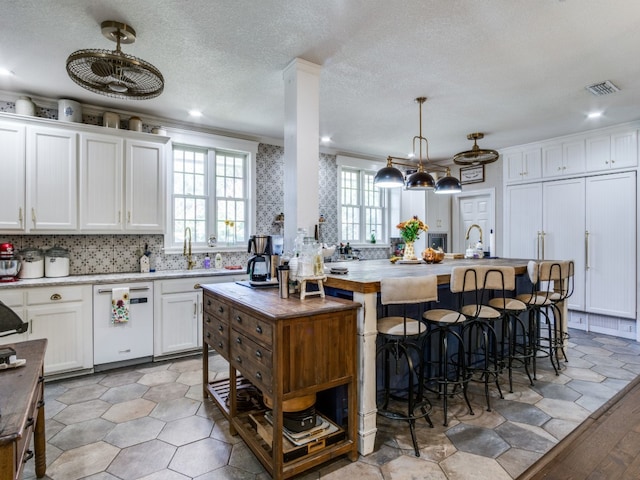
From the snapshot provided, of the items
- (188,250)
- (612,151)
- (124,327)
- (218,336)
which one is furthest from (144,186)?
(612,151)

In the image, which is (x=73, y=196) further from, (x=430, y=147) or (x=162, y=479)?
(x=430, y=147)

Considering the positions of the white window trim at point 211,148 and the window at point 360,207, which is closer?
the white window trim at point 211,148

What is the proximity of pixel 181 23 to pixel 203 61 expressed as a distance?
54 cm

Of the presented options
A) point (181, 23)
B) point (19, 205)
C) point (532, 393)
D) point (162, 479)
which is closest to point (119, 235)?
point (19, 205)

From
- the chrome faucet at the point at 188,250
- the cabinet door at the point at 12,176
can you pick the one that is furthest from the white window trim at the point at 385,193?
the cabinet door at the point at 12,176

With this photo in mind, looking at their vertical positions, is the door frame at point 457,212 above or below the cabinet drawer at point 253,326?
above

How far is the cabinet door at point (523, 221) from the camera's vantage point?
18.5 feet

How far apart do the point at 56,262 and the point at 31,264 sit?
8.2 inches

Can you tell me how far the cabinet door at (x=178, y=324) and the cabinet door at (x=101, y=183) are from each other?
106 centimetres

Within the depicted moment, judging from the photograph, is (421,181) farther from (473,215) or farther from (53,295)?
(53,295)

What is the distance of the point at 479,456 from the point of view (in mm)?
2182

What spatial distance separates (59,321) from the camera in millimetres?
3373

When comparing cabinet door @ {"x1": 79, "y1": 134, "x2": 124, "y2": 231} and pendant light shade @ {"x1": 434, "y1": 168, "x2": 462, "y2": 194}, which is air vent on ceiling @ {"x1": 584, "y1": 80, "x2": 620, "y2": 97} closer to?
pendant light shade @ {"x1": 434, "y1": 168, "x2": 462, "y2": 194}

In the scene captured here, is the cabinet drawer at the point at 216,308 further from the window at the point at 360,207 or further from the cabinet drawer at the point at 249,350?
the window at the point at 360,207
